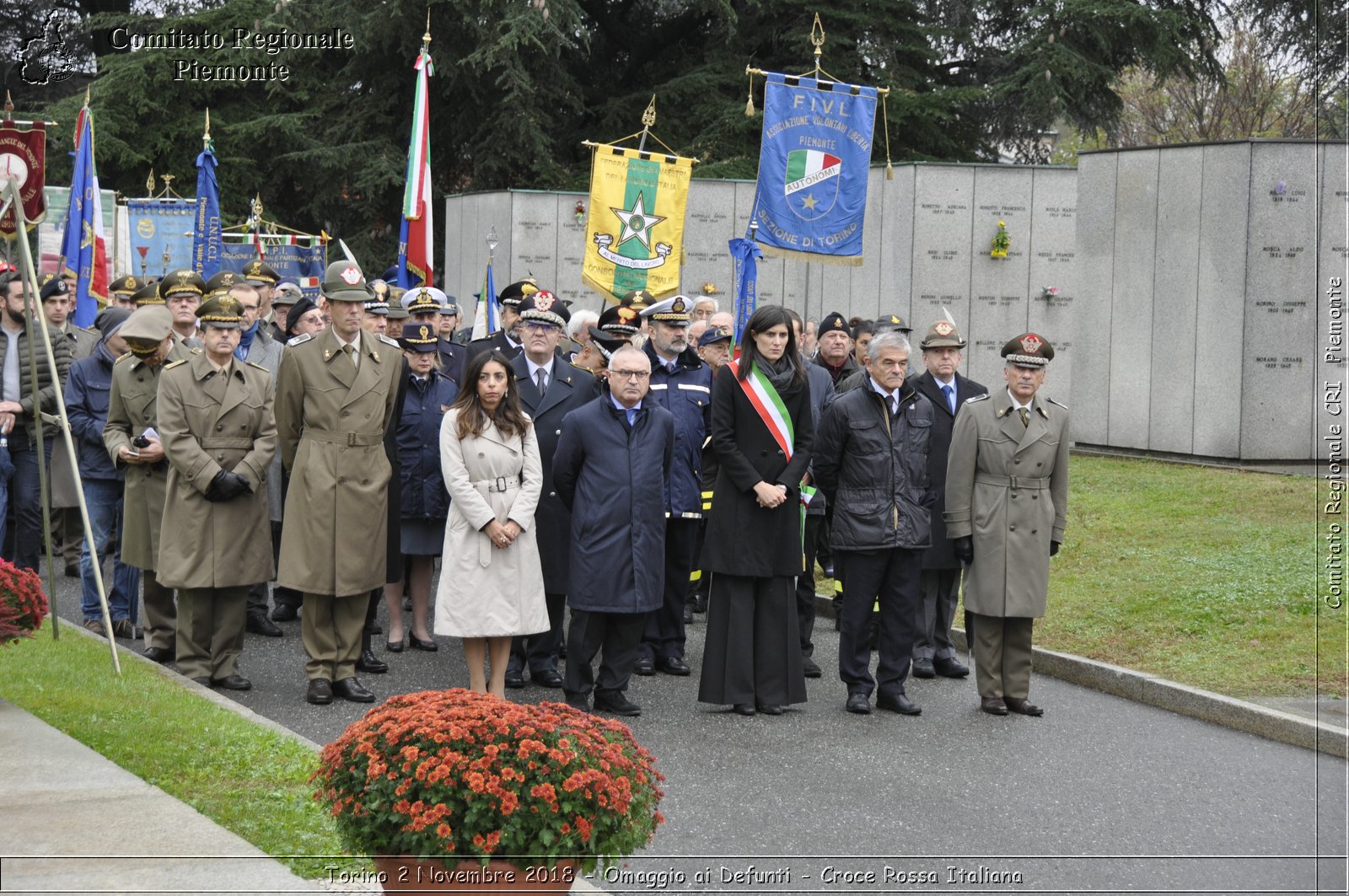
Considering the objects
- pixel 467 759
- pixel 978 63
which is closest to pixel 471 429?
pixel 467 759

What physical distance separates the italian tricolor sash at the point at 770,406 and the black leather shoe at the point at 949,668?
209cm

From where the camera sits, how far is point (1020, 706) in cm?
908

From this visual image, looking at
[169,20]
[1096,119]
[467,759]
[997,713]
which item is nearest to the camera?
[467,759]

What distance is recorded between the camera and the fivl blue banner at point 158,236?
22922 mm

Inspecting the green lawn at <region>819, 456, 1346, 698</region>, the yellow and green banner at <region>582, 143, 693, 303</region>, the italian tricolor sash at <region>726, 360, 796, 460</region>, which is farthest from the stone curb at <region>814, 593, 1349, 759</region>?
the yellow and green banner at <region>582, 143, 693, 303</region>

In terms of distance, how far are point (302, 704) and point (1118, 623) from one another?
5561 millimetres

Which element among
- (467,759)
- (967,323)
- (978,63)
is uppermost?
(978,63)

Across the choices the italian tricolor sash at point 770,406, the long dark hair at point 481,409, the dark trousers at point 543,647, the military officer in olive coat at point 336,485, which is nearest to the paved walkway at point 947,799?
the dark trousers at point 543,647

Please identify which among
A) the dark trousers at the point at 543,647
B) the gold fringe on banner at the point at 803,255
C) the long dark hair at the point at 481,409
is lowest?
the dark trousers at the point at 543,647

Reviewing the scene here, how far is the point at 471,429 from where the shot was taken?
8383 mm

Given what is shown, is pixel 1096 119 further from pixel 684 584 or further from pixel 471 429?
pixel 471 429

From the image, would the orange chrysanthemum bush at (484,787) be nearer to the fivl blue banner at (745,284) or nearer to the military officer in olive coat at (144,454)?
the military officer in olive coat at (144,454)

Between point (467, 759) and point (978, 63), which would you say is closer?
point (467, 759)

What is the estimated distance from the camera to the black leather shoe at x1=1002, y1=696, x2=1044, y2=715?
9.05 metres
